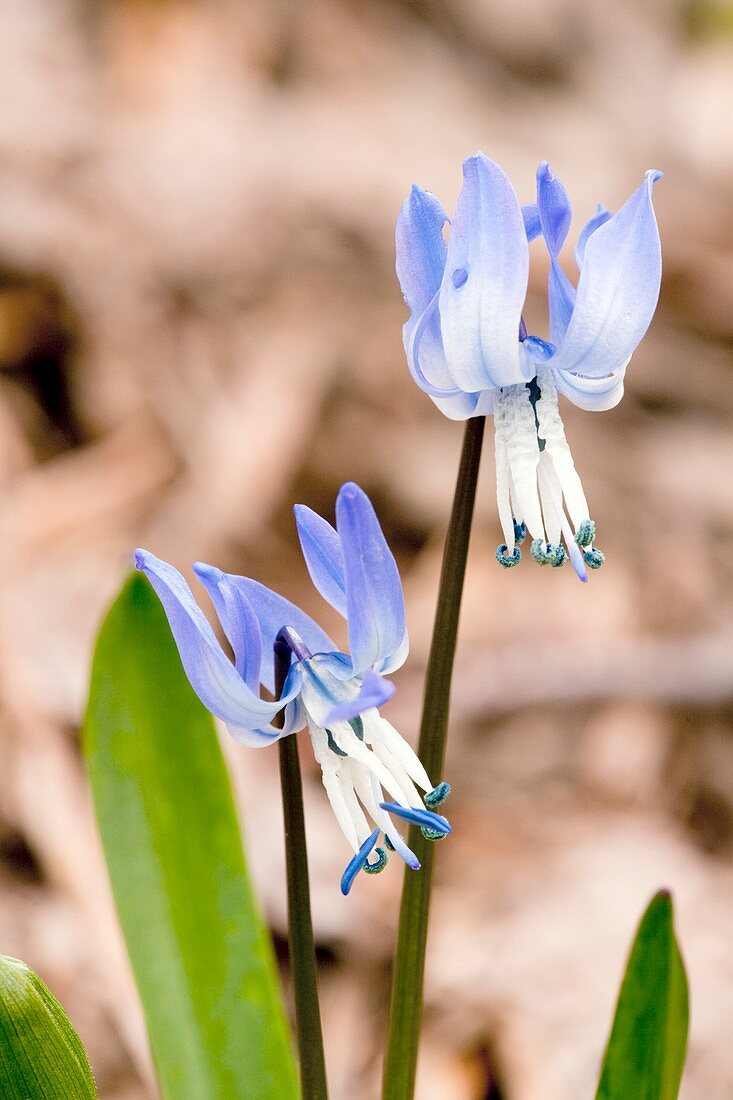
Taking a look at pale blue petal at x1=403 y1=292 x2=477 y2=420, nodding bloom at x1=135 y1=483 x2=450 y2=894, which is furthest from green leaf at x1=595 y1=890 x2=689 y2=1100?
pale blue petal at x1=403 y1=292 x2=477 y2=420

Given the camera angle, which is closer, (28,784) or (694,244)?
(28,784)

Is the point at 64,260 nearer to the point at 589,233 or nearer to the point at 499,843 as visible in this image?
the point at 499,843

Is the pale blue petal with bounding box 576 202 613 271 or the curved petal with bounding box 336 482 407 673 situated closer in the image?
the curved petal with bounding box 336 482 407 673

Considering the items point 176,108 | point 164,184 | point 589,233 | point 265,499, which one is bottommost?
point 589,233

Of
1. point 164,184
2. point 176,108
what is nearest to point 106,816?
point 164,184

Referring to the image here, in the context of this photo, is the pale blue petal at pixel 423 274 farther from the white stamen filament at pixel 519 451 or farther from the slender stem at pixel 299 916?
the slender stem at pixel 299 916

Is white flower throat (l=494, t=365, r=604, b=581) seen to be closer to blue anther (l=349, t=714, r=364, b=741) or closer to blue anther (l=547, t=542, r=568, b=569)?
blue anther (l=547, t=542, r=568, b=569)
